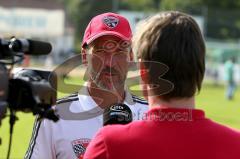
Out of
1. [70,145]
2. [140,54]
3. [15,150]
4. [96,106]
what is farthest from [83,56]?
[15,150]

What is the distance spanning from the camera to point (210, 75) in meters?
46.2

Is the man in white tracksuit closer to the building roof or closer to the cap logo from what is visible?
the cap logo

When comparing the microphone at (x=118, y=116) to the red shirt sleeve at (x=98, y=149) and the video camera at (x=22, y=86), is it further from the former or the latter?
the video camera at (x=22, y=86)

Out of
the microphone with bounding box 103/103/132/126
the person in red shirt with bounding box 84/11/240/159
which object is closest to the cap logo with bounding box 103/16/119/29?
the microphone with bounding box 103/103/132/126

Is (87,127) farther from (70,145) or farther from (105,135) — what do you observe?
(105,135)

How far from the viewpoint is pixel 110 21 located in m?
3.94

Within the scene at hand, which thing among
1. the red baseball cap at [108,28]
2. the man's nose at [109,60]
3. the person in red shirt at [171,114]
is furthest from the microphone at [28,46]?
the red baseball cap at [108,28]

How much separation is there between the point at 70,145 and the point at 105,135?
1.02 meters

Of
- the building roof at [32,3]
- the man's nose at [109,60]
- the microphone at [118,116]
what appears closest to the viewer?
the microphone at [118,116]

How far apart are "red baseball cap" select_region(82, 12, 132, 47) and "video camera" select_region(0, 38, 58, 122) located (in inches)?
55.2

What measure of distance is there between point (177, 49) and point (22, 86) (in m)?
0.63

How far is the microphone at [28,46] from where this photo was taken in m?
2.41

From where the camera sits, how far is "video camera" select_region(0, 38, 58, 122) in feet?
7.53

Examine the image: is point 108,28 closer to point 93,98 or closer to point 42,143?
point 93,98
